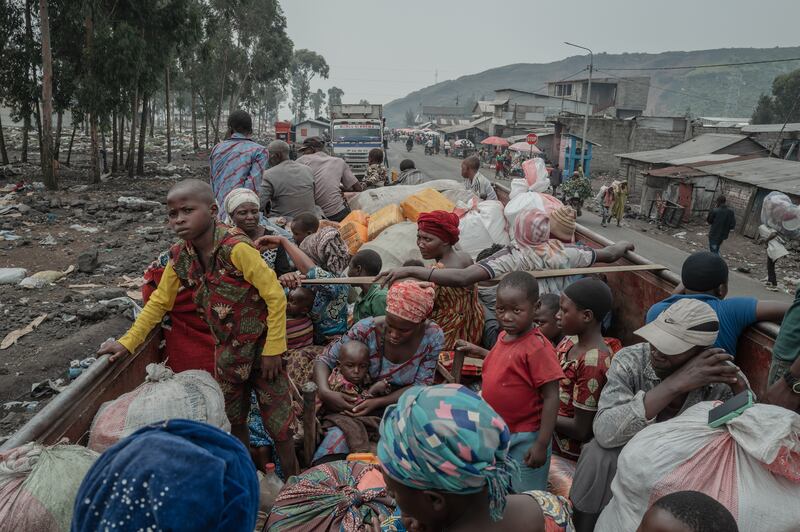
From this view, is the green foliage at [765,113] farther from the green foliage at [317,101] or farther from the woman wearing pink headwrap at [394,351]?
the green foliage at [317,101]

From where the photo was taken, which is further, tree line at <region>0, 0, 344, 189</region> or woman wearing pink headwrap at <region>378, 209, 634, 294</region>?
tree line at <region>0, 0, 344, 189</region>

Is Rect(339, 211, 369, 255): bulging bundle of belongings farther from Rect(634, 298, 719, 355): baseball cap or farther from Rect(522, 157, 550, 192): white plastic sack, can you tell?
Rect(634, 298, 719, 355): baseball cap

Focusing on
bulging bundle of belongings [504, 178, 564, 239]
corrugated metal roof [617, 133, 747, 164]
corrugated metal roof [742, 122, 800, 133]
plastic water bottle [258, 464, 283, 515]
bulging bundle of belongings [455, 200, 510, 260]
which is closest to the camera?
plastic water bottle [258, 464, 283, 515]

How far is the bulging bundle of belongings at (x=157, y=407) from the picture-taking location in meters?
1.82

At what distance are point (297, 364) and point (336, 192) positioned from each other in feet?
13.2

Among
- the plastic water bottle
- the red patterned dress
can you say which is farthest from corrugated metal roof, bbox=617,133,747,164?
the plastic water bottle

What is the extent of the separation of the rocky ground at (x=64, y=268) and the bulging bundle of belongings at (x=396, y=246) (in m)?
3.29

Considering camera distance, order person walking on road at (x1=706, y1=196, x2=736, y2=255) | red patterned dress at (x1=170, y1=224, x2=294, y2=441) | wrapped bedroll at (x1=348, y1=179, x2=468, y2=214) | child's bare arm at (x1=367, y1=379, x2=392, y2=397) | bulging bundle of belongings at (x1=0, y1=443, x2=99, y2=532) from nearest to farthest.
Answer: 1. bulging bundle of belongings at (x1=0, y1=443, x2=99, y2=532)
2. red patterned dress at (x1=170, y1=224, x2=294, y2=441)
3. child's bare arm at (x1=367, y1=379, x2=392, y2=397)
4. wrapped bedroll at (x1=348, y1=179, x2=468, y2=214)
5. person walking on road at (x1=706, y1=196, x2=736, y2=255)

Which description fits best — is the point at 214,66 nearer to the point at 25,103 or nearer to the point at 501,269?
the point at 25,103

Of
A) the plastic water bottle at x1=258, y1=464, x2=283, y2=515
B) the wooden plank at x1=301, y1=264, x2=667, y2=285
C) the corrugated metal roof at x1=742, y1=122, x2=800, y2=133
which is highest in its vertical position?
the corrugated metal roof at x1=742, y1=122, x2=800, y2=133

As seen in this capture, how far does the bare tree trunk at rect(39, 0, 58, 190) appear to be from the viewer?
1305cm

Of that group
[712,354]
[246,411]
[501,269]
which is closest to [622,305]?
[501,269]

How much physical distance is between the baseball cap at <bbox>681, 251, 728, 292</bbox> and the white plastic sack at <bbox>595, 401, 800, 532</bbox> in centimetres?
112

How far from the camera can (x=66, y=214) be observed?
1222cm
